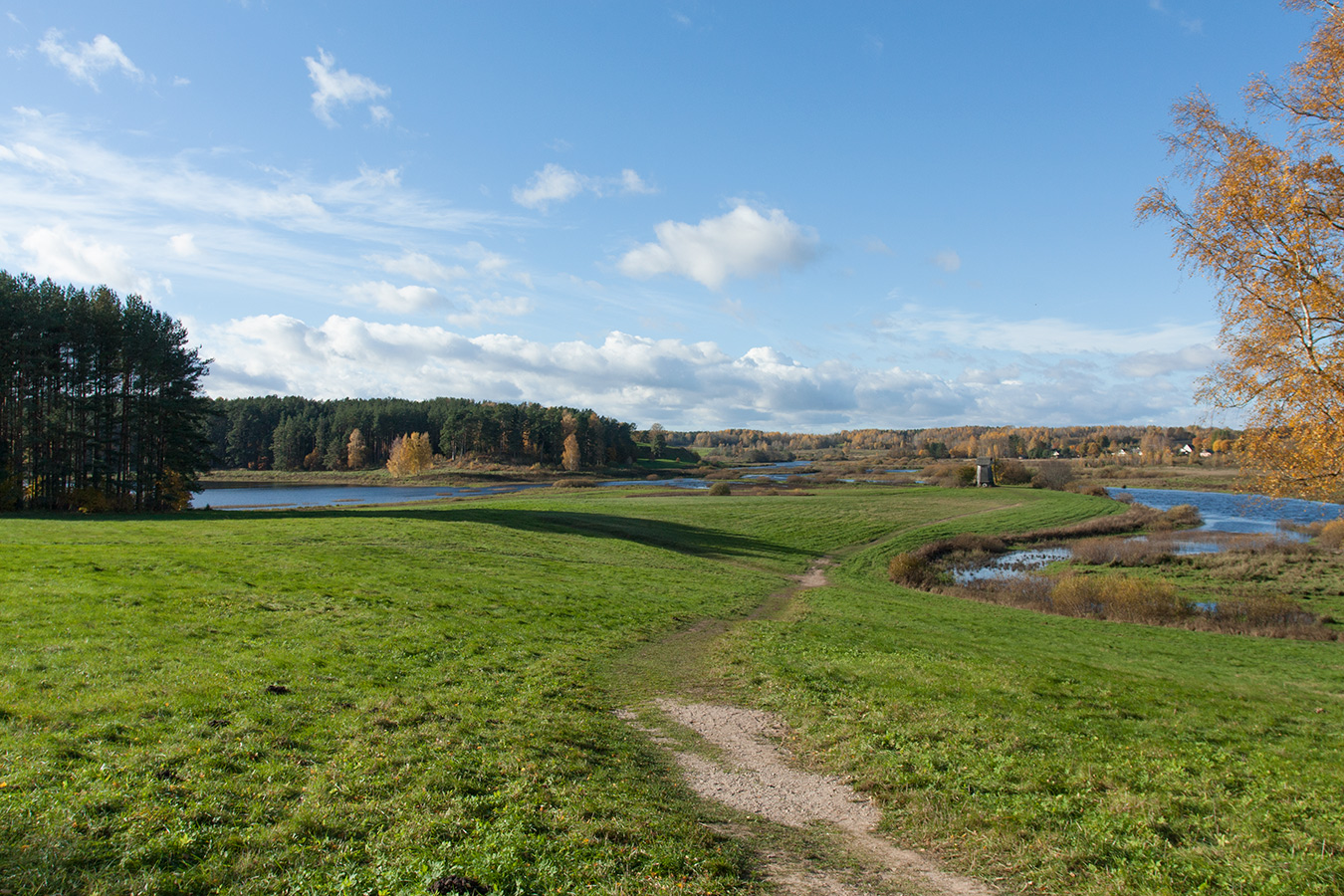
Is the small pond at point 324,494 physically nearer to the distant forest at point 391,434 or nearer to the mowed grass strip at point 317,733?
the distant forest at point 391,434

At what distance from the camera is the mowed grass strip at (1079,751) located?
7.12m

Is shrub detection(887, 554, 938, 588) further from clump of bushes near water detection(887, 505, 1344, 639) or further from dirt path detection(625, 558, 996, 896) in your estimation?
dirt path detection(625, 558, 996, 896)

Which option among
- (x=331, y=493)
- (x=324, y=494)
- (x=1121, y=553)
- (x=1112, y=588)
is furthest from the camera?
(x=331, y=493)

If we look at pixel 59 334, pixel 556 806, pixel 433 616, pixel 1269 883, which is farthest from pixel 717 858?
pixel 59 334

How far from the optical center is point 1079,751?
33.3ft

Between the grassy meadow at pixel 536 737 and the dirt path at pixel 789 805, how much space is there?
379 millimetres

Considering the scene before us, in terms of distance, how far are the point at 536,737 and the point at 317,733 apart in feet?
10.3

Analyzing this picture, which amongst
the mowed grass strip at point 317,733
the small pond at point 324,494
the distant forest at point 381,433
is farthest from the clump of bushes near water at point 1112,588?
the distant forest at point 381,433

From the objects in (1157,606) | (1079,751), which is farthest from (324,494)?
(1079,751)

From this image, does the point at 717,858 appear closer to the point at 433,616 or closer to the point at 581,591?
the point at 433,616

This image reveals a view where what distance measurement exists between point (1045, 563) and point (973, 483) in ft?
190

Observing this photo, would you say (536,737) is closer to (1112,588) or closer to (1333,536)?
(1112,588)

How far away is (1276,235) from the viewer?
9734mm

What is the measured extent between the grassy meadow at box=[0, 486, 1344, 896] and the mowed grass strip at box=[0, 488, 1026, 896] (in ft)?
0.15
